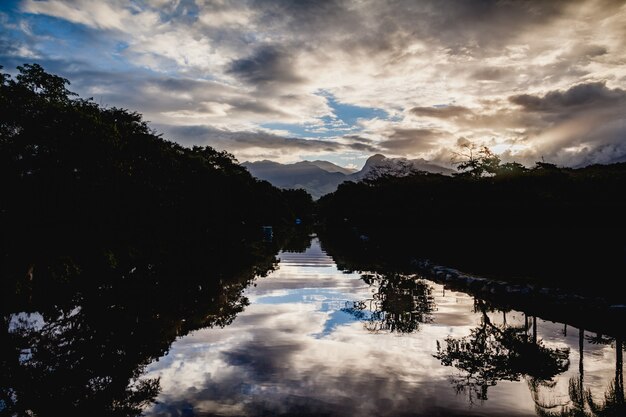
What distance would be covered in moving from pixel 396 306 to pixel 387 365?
7.77 m

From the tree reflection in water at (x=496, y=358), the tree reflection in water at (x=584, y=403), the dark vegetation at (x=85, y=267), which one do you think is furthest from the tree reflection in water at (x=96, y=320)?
the tree reflection in water at (x=584, y=403)

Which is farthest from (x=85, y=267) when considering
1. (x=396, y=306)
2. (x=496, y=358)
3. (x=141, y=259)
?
(x=496, y=358)

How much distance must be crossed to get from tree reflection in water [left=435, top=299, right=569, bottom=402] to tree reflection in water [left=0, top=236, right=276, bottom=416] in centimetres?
761

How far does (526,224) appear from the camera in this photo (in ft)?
85.8

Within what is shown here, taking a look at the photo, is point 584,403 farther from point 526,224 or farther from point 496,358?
point 526,224

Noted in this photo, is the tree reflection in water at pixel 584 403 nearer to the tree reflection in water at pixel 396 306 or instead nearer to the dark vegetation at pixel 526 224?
the tree reflection in water at pixel 396 306

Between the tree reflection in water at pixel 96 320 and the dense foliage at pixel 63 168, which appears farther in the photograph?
the dense foliage at pixel 63 168

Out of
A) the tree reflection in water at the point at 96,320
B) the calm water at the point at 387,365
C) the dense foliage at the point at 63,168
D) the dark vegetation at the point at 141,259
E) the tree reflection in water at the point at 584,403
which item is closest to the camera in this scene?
the tree reflection in water at the point at 584,403

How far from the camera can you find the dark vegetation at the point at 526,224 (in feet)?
70.7

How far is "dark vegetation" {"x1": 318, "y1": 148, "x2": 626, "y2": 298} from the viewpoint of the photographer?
70.7 ft

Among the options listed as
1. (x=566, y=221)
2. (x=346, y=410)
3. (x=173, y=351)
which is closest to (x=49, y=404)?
(x=173, y=351)

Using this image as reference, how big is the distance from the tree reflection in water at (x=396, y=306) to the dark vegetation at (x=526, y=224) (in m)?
5.97

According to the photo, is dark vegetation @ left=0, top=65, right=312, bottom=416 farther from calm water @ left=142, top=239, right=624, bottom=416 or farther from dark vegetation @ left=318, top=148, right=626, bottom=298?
dark vegetation @ left=318, top=148, right=626, bottom=298

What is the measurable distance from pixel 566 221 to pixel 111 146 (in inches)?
1001
